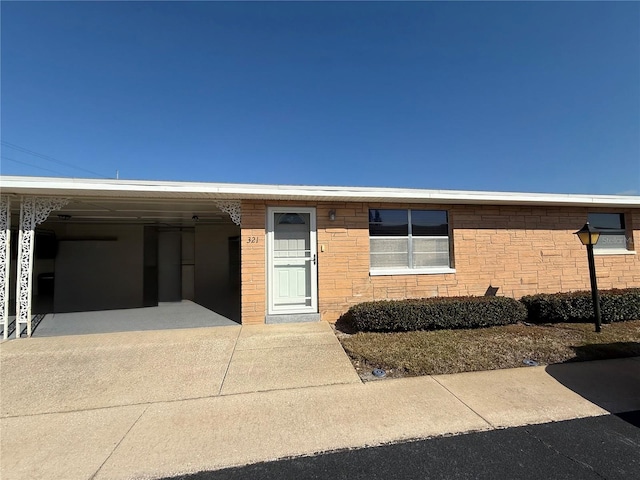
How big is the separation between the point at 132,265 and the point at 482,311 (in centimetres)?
1012

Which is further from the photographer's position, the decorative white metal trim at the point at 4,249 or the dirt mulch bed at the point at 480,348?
the decorative white metal trim at the point at 4,249

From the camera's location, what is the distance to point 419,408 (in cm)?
314

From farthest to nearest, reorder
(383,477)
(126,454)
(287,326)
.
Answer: (287,326) < (126,454) < (383,477)

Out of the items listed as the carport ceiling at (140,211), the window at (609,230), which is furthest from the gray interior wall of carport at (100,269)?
the window at (609,230)

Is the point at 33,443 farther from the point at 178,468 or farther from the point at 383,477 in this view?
the point at 383,477

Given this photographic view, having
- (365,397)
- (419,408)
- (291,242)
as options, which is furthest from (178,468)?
(291,242)

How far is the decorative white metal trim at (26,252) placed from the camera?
5.72 meters

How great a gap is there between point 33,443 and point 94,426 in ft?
1.42

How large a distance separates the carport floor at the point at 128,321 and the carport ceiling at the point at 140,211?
103 inches

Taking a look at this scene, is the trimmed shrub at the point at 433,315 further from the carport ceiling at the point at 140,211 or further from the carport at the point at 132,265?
the carport ceiling at the point at 140,211

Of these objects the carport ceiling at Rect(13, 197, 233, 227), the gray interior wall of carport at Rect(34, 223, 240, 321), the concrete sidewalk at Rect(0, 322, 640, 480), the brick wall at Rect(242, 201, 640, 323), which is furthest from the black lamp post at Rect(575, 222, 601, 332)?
the gray interior wall of carport at Rect(34, 223, 240, 321)

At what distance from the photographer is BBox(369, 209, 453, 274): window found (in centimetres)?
707

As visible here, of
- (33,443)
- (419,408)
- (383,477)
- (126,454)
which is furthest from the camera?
(419,408)

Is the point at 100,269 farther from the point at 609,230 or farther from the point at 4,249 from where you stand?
the point at 609,230
